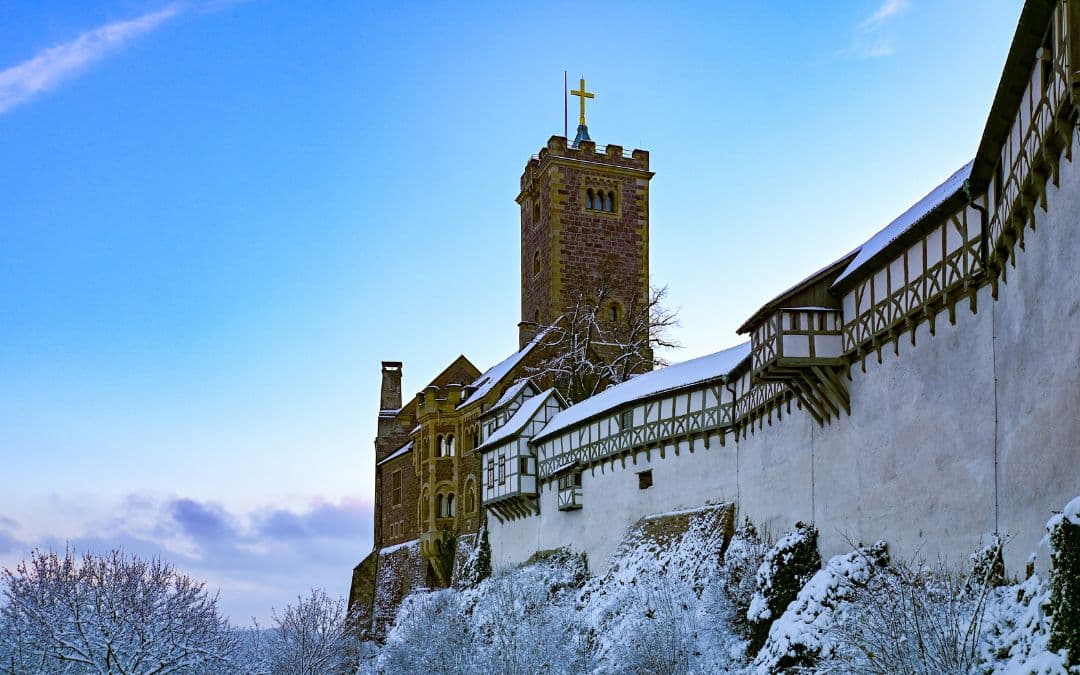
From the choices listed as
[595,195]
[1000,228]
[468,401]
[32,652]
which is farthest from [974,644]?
[595,195]

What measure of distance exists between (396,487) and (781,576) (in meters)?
37.5

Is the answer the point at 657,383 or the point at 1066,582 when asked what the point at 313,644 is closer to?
the point at 657,383

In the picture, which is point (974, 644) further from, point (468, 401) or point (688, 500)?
A: point (468, 401)

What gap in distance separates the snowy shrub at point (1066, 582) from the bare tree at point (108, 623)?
2277 centimetres

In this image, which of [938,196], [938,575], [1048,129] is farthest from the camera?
[938,196]

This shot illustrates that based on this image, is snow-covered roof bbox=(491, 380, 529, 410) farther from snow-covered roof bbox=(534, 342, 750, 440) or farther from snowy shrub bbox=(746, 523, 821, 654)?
snowy shrub bbox=(746, 523, 821, 654)

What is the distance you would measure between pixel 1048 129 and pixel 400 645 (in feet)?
110

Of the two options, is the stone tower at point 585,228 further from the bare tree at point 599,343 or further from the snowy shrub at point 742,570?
the snowy shrub at point 742,570

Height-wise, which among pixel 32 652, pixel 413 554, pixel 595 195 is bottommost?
pixel 32 652

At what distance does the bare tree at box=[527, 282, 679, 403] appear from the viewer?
183 feet

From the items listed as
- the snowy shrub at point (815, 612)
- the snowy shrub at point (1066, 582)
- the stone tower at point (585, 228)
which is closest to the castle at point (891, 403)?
the snowy shrub at point (815, 612)

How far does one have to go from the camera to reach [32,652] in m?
35.1

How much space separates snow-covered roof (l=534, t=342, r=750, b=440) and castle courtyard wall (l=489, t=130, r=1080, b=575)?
91.3 inches

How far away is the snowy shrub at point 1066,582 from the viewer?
14.2m
